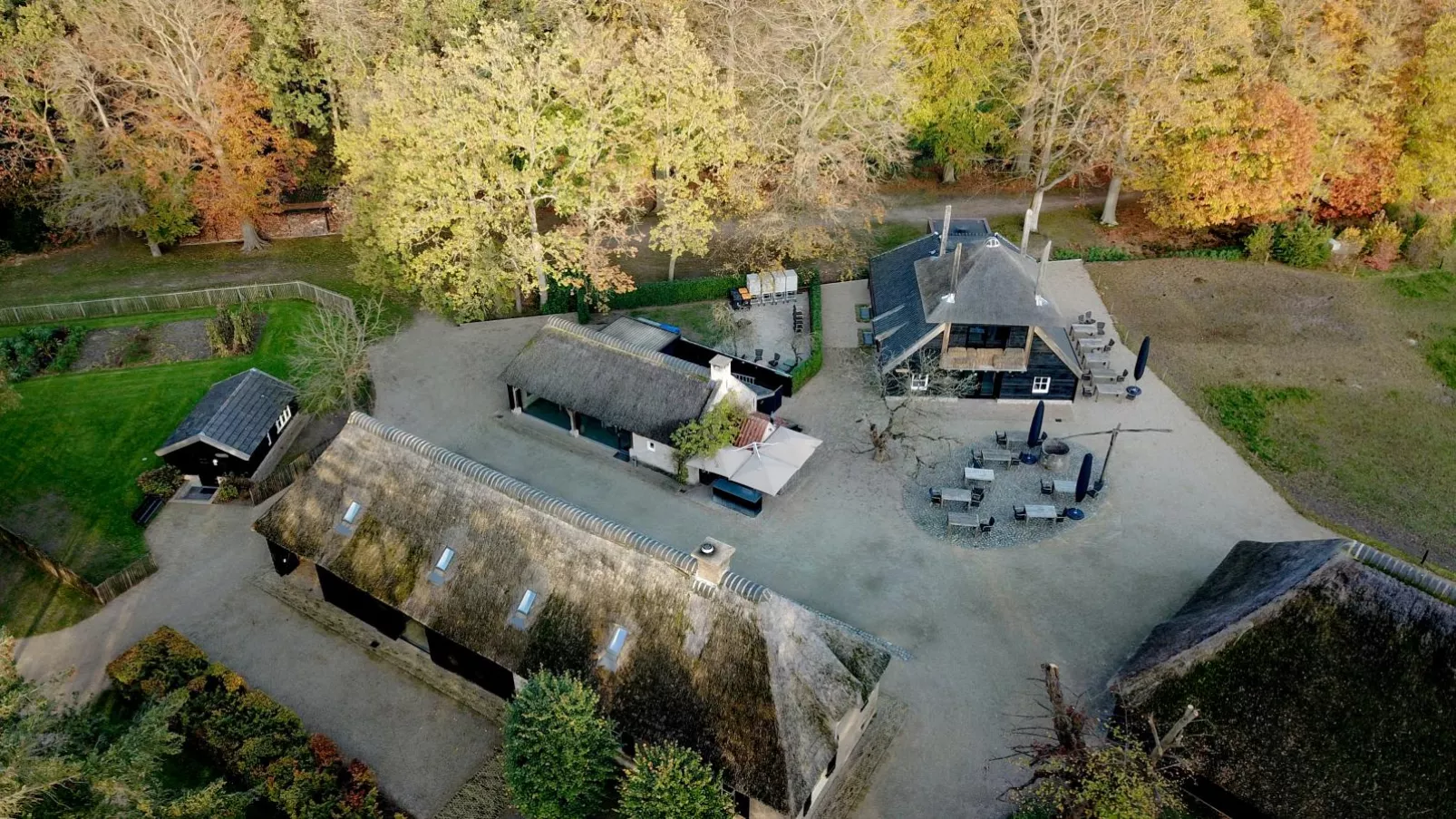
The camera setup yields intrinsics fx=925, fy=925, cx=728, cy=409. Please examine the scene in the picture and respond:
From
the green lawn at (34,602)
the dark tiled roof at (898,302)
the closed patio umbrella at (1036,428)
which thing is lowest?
the green lawn at (34,602)

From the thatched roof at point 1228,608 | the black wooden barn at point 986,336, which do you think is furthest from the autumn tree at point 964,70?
the thatched roof at point 1228,608

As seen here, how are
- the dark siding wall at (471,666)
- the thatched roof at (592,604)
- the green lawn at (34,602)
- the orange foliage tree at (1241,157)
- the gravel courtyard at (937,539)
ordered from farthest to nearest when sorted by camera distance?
the orange foliage tree at (1241,157) → the green lawn at (34,602) → the gravel courtyard at (937,539) → the dark siding wall at (471,666) → the thatched roof at (592,604)

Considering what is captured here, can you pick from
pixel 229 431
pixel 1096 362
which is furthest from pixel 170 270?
pixel 1096 362

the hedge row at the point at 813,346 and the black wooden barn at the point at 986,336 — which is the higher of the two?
the black wooden barn at the point at 986,336

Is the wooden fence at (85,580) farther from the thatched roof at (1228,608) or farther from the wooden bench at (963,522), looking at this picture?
the thatched roof at (1228,608)

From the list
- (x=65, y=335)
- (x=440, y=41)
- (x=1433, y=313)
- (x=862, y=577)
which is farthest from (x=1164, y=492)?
(x=65, y=335)

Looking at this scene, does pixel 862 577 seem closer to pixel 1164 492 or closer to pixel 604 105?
pixel 1164 492

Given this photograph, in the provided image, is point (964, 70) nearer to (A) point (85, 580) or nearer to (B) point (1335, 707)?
(B) point (1335, 707)
